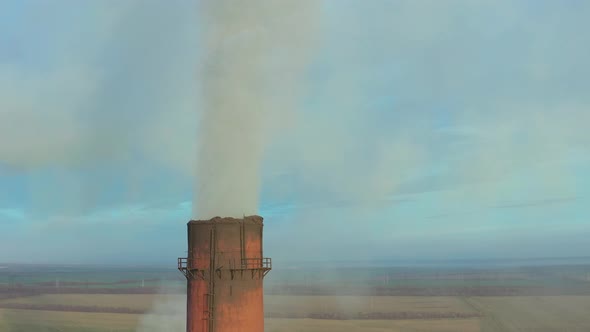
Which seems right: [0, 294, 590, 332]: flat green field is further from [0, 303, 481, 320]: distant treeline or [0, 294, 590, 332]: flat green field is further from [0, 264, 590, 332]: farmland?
[0, 303, 481, 320]: distant treeline

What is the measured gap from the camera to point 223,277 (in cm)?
1788

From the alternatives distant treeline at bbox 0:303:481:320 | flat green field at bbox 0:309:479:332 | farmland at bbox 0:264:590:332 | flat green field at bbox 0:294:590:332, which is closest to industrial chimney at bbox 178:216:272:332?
farmland at bbox 0:264:590:332

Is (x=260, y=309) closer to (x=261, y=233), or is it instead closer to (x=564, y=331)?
(x=261, y=233)

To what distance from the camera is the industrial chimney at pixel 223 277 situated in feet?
58.2

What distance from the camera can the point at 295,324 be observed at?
8119 cm

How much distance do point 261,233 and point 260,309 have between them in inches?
111

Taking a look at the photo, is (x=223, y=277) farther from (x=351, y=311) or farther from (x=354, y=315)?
(x=351, y=311)

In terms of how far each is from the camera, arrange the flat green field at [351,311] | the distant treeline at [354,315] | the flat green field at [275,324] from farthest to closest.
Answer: the distant treeline at [354,315], the flat green field at [351,311], the flat green field at [275,324]

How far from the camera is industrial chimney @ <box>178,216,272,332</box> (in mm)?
17734

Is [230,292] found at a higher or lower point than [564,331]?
higher

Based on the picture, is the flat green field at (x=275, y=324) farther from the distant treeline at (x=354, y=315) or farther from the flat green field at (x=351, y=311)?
the distant treeline at (x=354, y=315)

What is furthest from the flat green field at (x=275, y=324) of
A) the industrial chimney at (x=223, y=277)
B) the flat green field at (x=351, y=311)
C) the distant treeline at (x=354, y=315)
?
the industrial chimney at (x=223, y=277)

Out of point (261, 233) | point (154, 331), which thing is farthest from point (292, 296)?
point (261, 233)

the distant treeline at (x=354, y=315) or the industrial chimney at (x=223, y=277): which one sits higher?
the industrial chimney at (x=223, y=277)
